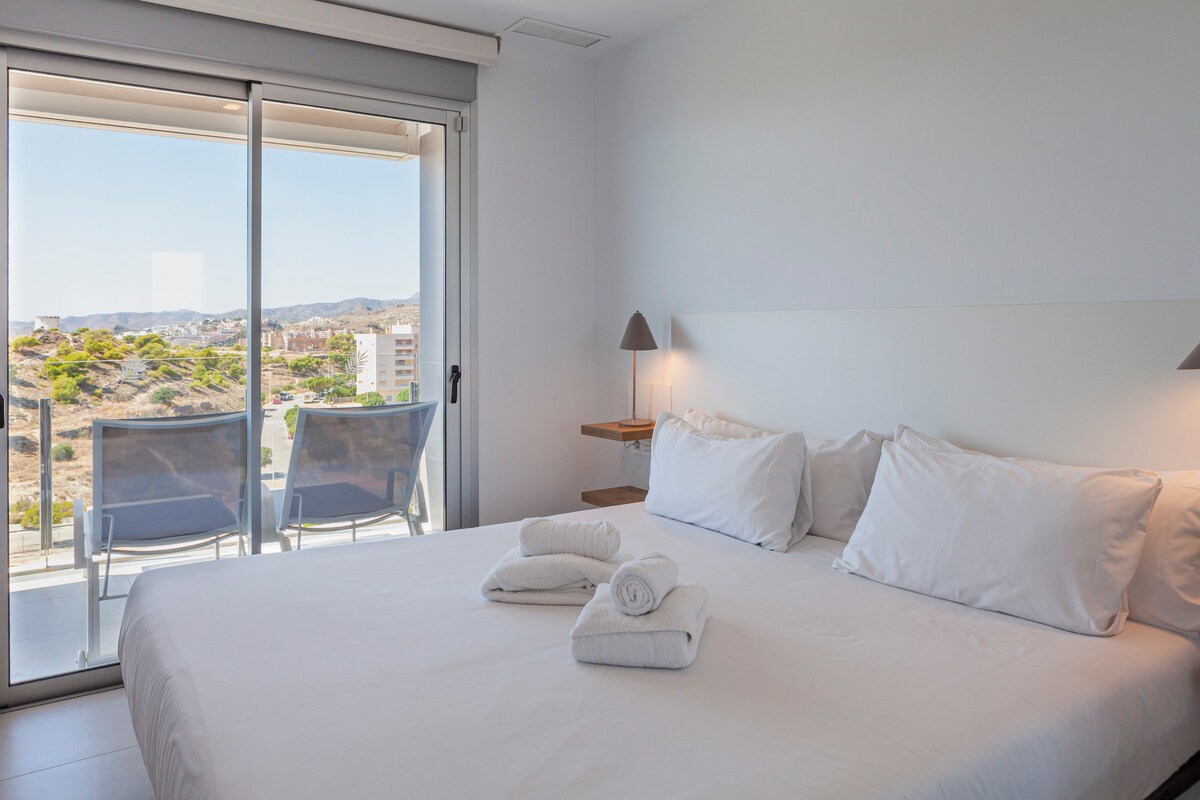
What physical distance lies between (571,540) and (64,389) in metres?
2.06

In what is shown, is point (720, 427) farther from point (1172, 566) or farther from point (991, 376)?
point (1172, 566)

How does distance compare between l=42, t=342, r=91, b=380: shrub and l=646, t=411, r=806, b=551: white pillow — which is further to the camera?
l=42, t=342, r=91, b=380: shrub

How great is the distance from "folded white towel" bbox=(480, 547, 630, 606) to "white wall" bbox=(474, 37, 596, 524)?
6.00 feet

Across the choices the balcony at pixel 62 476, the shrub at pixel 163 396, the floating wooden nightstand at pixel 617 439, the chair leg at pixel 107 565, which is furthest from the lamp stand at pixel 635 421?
the chair leg at pixel 107 565

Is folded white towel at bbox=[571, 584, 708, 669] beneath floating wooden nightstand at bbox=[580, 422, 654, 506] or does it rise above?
beneath

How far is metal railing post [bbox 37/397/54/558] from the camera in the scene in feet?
9.84

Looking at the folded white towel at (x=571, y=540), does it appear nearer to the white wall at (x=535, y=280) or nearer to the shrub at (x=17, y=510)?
the white wall at (x=535, y=280)

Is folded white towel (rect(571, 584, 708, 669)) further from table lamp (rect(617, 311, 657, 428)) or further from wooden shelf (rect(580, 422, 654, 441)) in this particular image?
table lamp (rect(617, 311, 657, 428))

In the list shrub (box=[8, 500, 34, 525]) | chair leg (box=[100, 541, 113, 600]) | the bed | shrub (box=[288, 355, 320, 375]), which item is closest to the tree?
shrub (box=[8, 500, 34, 525])

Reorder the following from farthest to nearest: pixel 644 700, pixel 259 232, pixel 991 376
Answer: pixel 259 232
pixel 991 376
pixel 644 700

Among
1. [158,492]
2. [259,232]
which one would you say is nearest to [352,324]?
[259,232]

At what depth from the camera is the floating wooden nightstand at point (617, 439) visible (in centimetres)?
363

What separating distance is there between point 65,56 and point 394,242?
4.37ft

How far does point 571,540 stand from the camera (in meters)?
2.24
